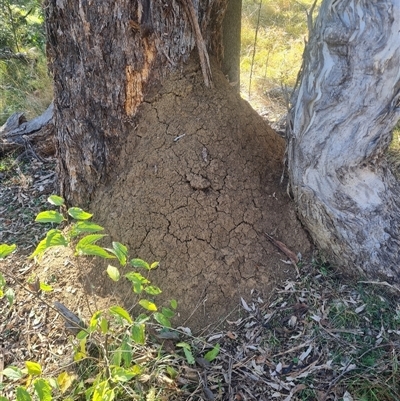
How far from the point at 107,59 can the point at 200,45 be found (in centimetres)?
51

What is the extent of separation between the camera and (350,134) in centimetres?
218

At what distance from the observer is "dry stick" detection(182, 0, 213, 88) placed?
2.42 m

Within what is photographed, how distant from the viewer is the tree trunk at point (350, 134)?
6.51 feet

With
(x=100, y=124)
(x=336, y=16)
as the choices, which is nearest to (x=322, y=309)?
(x=336, y=16)

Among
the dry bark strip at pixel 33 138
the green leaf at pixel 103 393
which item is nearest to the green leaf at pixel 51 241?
the green leaf at pixel 103 393

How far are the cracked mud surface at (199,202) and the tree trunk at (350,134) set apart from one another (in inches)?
9.3

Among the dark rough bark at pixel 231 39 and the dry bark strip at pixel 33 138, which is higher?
the dark rough bark at pixel 231 39

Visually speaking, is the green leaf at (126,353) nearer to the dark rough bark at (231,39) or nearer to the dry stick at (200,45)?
the dry stick at (200,45)

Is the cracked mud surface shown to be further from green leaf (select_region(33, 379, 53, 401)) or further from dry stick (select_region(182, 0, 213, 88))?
green leaf (select_region(33, 379, 53, 401))

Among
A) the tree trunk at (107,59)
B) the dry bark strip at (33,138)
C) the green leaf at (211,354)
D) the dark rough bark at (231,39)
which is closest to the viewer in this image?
the green leaf at (211,354)

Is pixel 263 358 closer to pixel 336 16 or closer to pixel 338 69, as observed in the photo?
pixel 338 69

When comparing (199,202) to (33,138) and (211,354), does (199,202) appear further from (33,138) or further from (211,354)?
(33,138)

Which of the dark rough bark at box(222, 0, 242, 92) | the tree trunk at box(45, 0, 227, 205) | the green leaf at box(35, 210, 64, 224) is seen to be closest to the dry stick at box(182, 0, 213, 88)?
the tree trunk at box(45, 0, 227, 205)

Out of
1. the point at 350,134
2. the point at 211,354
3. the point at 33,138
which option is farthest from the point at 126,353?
the point at 33,138
